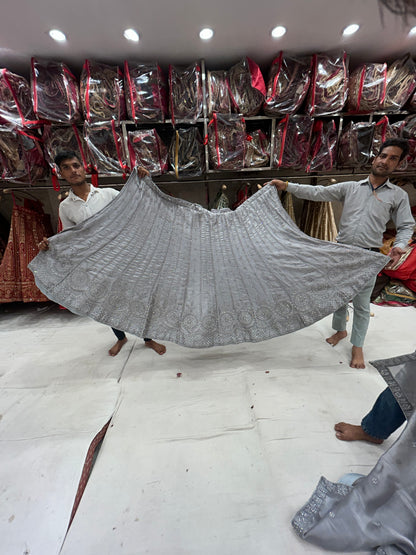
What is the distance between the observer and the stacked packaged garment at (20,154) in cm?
172

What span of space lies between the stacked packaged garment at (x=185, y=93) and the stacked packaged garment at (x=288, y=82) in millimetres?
551

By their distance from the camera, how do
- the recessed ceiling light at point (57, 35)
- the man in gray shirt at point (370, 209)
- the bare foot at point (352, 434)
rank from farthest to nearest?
the recessed ceiling light at point (57, 35) → the man in gray shirt at point (370, 209) → the bare foot at point (352, 434)

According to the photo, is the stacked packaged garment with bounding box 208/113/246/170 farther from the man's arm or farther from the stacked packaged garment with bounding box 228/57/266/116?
the man's arm

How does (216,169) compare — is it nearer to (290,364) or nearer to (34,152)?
(34,152)

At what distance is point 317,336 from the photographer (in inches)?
68.2

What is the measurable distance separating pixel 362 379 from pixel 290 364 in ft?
1.32

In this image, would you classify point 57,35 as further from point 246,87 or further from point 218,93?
point 246,87

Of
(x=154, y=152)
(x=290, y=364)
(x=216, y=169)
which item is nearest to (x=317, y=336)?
(x=290, y=364)

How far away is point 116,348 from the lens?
5.40 ft

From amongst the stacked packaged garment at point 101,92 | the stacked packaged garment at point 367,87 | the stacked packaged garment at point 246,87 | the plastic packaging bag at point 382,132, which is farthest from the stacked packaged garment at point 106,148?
the plastic packaging bag at point 382,132

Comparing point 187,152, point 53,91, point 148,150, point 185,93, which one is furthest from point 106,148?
point 185,93

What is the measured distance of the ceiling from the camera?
1.34 meters

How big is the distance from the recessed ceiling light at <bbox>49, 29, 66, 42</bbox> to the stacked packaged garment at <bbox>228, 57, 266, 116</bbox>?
3.86ft

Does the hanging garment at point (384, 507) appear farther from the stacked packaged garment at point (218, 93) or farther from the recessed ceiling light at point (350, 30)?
the recessed ceiling light at point (350, 30)
